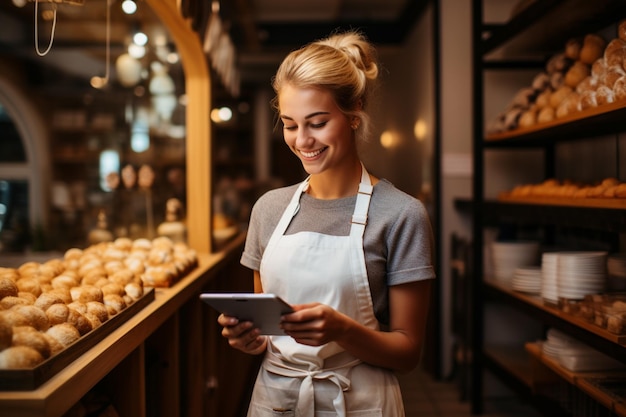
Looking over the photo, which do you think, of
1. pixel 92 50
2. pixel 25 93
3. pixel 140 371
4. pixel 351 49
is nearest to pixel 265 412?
pixel 140 371

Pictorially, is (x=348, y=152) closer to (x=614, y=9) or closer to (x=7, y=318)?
(x=7, y=318)

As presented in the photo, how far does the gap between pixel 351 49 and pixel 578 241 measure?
226cm

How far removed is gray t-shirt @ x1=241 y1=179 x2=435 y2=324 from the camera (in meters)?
1.52

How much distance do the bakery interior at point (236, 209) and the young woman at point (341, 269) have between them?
0.87ft

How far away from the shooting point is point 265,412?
1604 mm

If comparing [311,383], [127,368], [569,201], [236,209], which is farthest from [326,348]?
[236,209]

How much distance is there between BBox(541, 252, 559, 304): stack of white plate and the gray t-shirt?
1.45 meters

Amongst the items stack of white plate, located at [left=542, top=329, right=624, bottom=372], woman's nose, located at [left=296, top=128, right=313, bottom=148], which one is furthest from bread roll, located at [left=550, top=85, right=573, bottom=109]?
woman's nose, located at [left=296, top=128, right=313, bottom=148]

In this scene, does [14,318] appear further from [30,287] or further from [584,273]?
[584,273]

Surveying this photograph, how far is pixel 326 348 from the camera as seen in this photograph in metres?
1.55

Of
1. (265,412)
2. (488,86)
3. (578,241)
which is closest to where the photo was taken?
(265,412)

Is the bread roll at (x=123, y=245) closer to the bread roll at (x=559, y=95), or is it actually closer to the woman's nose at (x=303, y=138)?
the woman's nose at (x=303, y=138)

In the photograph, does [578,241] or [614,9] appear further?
[578,241]

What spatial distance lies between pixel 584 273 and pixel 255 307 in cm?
180
